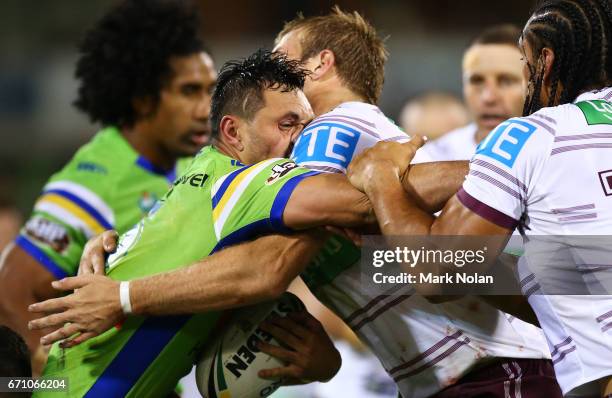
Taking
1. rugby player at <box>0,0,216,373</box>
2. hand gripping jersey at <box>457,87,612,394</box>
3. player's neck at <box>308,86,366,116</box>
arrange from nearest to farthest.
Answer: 1. hand gripping jersey at <box>457,87,612,394</box>
2. player's neck at <box>308,86,366,116</box>
3. rugby player at <box>0,0,216,373</box>

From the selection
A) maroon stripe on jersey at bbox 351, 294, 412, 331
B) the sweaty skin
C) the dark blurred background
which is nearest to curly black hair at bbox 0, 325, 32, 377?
the sweaty skin

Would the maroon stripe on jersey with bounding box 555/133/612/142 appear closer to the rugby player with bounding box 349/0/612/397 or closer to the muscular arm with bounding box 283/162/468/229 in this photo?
the rugby player with bounding box 349/0/612/397

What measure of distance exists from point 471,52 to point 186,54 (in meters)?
1.89

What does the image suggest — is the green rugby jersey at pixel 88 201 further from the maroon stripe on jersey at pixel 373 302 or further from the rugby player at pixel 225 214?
the maroon stripe on jersey at pixel 373 302

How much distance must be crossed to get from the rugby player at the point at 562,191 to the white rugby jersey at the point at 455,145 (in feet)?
9.81

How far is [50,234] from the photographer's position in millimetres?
5855

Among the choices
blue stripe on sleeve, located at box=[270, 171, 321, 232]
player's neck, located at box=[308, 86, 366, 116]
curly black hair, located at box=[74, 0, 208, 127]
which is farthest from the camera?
curly black hair, located at box=[74, 0, 208, 127]

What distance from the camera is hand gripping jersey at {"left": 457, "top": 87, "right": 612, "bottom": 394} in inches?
124

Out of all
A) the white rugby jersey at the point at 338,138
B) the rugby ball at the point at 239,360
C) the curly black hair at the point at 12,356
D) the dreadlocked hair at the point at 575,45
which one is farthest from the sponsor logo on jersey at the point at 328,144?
the curly black hair at the point at 12,356

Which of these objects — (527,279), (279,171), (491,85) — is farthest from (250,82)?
(491,85)

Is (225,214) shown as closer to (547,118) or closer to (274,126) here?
(274,126)

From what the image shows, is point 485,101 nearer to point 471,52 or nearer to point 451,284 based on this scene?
point 471,52

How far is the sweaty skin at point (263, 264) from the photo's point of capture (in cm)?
346

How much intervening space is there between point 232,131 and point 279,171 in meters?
0.48
